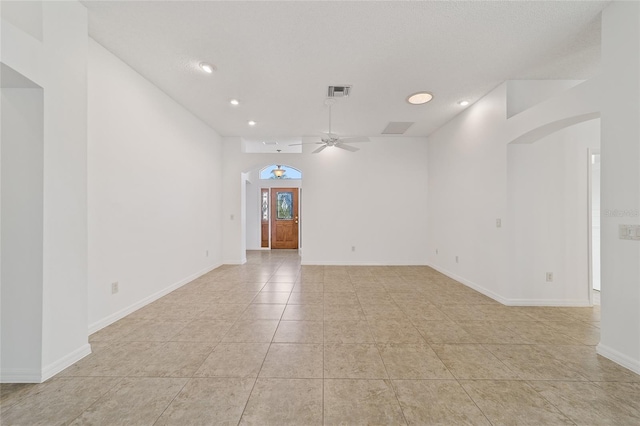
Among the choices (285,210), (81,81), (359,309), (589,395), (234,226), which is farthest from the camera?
(285,210)

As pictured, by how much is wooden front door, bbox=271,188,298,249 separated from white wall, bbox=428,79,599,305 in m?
5.35

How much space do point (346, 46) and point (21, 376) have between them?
3.83m

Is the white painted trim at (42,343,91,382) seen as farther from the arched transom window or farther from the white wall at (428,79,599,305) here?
the arched transom window

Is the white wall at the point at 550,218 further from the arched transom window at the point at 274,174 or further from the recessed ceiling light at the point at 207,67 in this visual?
the arched transom window at the point at 274,174

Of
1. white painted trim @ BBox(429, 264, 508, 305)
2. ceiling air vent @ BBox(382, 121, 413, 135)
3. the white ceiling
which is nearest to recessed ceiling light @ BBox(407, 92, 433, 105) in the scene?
the white ceiling

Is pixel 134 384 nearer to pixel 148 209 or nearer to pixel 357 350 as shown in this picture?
pixel 357 350

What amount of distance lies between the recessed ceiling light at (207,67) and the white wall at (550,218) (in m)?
3.96

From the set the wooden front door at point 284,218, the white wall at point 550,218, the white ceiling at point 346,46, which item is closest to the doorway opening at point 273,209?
the wooden front door at point 284,218

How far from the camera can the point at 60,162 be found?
76.9 inches

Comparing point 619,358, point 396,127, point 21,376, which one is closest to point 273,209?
point 396,127

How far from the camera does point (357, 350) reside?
88.4 inches

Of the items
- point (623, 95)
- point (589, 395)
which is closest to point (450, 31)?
point (623, 95)

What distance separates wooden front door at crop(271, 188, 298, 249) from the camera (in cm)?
903

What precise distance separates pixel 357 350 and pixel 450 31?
3.11 metres
